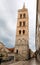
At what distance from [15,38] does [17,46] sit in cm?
132

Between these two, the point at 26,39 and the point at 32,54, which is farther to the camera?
the point at 32,54

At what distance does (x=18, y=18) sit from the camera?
98.3 ft

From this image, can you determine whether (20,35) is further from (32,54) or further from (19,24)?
(32,54)

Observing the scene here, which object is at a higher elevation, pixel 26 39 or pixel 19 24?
pixel 19 24

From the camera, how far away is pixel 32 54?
3241 centimetres

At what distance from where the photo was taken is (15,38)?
29250 millimetres

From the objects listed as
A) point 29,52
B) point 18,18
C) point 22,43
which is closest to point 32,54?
point 29,52

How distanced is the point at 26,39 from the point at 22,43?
2.89ft

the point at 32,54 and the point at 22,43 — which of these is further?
the point at 32,54

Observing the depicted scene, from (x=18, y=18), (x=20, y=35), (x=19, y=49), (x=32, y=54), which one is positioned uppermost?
(x=18, y=18)

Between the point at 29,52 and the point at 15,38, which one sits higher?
the point at 15,38

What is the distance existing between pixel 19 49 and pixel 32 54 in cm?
470

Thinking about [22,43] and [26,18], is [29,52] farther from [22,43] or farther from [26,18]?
[26,18]

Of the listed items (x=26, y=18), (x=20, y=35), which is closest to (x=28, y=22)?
(x=26, y=18)
